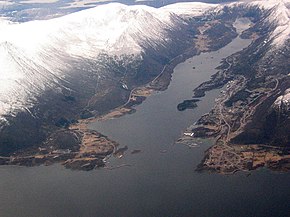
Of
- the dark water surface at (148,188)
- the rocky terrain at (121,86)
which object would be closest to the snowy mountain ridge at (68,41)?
the rocky terrain at (121,86)

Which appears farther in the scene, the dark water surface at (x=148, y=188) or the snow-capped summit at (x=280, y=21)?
the snow-capped summit at (x=280, y=21)

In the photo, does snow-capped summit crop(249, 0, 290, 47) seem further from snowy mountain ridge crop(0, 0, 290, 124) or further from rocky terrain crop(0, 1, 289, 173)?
rocky terrain crop(0, 1, 289, 173)

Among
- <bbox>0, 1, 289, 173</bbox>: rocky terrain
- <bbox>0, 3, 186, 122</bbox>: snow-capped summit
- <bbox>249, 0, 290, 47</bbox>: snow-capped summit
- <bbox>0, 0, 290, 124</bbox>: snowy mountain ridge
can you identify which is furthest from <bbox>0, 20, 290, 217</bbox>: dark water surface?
<bbox>249, 0, 290, 47</bbox>: snow-capped summit

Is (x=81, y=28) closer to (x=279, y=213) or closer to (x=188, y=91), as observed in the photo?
(x=188, y=91)

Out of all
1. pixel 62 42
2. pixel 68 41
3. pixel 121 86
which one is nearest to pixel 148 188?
pixel 121 86

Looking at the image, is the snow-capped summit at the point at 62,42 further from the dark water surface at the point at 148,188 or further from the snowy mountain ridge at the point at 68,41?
the dark water surface at the point at 148,188

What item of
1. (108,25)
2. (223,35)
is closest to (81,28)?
(108,25)

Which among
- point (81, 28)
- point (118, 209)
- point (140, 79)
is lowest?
point (118, 209)

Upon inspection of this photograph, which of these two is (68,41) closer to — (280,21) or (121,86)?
(121,86)
